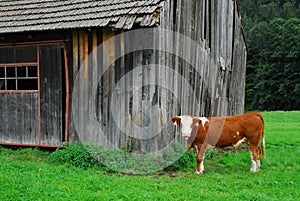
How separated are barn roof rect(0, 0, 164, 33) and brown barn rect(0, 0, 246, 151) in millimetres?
29

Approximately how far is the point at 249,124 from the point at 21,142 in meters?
6.07

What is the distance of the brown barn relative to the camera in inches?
327

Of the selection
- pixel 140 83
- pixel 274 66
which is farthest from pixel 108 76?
pixel 274 66

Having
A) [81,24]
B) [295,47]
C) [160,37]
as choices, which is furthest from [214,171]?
[295,47]

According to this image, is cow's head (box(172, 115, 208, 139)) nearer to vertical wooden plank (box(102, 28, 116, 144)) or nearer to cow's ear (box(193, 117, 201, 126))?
cow's ear (box(193, 117, 201, 126))

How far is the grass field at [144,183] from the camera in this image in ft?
19.6

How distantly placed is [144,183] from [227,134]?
2.45 meters

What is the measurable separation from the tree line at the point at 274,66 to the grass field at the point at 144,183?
124 ft

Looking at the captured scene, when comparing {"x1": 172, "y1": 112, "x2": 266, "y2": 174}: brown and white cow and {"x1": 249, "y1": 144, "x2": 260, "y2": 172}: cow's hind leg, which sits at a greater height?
{"x1": 172, "y1": 112, "x2": 266, "y2": 174}: brown and white cow

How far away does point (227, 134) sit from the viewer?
8.14 metres

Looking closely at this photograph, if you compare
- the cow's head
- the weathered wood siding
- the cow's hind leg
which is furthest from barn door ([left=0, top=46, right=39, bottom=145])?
the cow's hind leg

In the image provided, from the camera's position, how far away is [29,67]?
9820 mm

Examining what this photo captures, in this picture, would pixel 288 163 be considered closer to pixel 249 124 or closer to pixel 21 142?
pixel 249 124

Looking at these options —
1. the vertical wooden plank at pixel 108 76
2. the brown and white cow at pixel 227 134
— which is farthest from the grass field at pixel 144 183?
the vertical wooden plank at pixel 108 76
